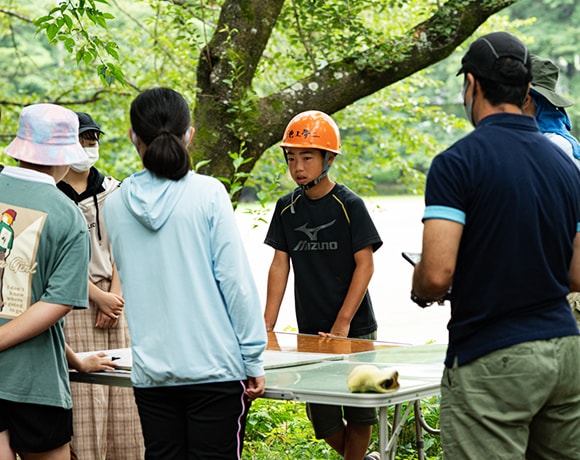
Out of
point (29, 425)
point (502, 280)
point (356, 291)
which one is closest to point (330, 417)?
point (356, 291)

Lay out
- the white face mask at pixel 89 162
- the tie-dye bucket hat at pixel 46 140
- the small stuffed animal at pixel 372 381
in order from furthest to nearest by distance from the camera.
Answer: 1. the white face mask at pixel 89 162
2. the tie-dye bucket hat at pixel 46 140
3. the small stuffed animal at pixel 372 381

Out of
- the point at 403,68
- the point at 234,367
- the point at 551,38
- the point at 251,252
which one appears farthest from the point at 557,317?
the point at 551,38

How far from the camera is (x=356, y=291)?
450cm

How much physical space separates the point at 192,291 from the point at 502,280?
98 cm

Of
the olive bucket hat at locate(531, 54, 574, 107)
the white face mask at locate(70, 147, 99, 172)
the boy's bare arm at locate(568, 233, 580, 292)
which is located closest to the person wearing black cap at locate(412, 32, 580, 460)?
the boy's bare arm at locate(568, 233, 580, 292)

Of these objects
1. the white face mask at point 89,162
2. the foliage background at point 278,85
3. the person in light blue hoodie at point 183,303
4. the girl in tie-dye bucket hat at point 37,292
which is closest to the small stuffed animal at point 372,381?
the person in light blue hoodie at point 183,303

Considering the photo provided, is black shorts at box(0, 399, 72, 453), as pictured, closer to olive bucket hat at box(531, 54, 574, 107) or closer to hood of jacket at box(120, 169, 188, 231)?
hood of jacket at box(120, 169, 188, 231)

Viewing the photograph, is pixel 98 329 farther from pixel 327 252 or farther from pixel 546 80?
pixel 546 80

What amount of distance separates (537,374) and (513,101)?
79cm

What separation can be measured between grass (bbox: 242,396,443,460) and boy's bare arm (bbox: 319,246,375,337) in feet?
4.25

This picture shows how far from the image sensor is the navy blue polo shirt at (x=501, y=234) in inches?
106

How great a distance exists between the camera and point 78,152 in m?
3.38

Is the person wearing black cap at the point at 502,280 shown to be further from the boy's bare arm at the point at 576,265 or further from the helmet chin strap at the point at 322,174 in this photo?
the helmet chin strap at the point at 322,174

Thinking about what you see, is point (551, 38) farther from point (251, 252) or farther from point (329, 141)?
point (329, 141)
